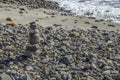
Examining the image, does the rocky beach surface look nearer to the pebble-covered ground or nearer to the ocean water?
the pebble-covered ground

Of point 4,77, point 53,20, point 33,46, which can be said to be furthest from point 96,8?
point 4,77

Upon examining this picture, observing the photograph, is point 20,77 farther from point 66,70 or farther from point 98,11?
point 98,11

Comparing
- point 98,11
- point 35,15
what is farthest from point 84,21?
point 98,11

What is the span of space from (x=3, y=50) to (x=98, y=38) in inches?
154

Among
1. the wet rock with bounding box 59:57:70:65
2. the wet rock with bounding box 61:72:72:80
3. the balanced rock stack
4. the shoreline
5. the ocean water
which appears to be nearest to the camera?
the wet rock with bounding box 61:72:72:80

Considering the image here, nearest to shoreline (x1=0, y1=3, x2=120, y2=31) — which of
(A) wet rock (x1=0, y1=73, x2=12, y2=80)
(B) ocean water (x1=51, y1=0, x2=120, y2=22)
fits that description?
(B) ocean water (x1=51, y1=0, x2=120, y2=22)

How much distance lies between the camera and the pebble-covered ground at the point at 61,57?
865cm

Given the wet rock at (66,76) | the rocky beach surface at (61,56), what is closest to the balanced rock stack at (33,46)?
the rocky beach surface at (61,56)

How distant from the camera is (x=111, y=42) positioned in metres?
12.3

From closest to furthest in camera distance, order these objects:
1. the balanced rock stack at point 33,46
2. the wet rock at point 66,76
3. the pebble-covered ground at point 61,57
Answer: the wet rock at point 66,76 → the pebble-covered ground at point 61,57 → the balanced rock stack at point 33,46

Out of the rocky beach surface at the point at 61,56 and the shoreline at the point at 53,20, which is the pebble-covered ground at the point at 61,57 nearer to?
the rocky beach surface at the point at 61,56

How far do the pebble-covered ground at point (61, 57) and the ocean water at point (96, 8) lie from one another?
722 cm

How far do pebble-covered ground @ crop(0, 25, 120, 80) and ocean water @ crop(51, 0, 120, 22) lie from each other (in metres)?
7.22

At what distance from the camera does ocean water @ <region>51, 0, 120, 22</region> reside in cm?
2033
